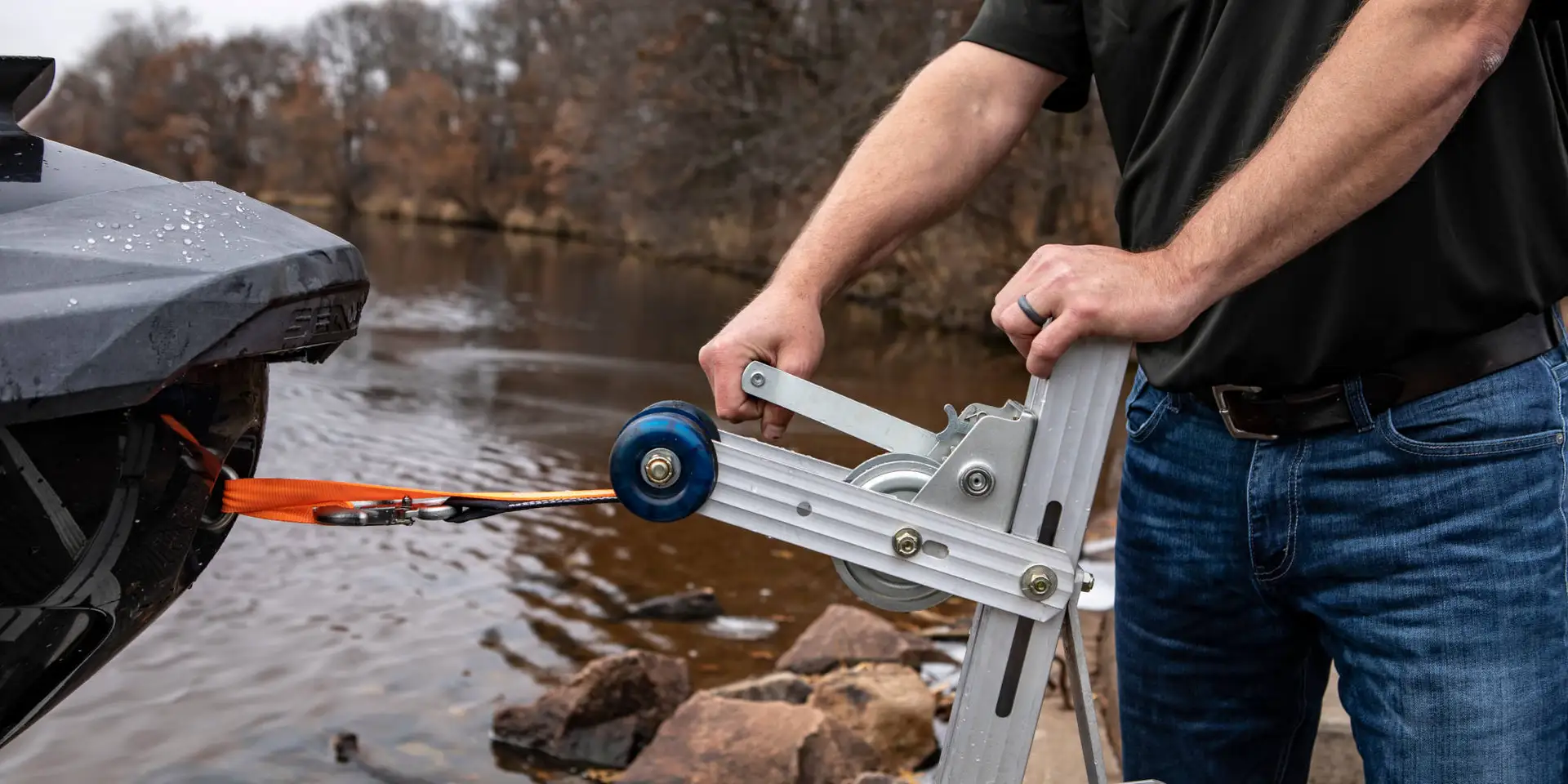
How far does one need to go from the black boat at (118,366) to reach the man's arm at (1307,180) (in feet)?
3.05

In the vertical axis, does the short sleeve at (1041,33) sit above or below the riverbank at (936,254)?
above

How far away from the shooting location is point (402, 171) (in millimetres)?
58500

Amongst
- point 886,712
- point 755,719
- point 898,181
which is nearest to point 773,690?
point 886,712

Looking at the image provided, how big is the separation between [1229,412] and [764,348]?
67 centimetres

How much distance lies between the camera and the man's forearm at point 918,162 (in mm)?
1982

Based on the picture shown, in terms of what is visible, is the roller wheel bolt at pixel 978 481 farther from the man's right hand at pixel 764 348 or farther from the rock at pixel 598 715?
the rock at pixel 598 715

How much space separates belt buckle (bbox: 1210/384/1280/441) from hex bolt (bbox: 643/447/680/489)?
82 cm

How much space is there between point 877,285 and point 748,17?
6102 mm

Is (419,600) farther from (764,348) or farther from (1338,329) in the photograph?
(1338,329)

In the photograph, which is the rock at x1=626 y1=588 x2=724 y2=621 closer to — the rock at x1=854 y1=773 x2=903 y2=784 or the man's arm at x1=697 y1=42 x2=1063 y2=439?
the rock at x1=854 y1=773 x2=903 y2=784

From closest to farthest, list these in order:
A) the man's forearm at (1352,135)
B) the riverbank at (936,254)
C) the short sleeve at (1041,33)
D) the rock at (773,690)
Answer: the man's forearm at (1352,135), the short sleeve at (1041,33), the rock at (773,690), the riverbank at (936,254)

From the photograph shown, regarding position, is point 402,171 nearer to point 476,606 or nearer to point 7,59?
point 476,606

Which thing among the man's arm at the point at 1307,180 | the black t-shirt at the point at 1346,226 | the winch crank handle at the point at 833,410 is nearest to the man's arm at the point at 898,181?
the winch crank handle at the point at 833,410

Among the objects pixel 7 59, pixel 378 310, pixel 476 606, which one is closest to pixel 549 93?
pixel 378 310
